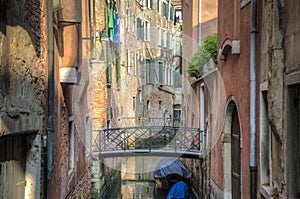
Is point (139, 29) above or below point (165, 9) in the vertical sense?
below

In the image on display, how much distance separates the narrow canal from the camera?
16.6m

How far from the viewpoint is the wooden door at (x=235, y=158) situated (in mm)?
7531

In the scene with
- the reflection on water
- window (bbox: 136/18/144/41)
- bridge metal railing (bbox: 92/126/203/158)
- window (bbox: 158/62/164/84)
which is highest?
window (bbox: 136/18/144/41)

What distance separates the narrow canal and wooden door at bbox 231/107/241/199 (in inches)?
279

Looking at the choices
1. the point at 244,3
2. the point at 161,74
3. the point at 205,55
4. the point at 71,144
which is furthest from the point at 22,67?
Result: the point at 161,74

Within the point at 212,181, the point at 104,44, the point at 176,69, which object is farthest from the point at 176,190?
the point at 176,69

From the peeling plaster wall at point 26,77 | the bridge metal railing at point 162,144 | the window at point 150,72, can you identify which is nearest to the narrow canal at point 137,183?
the bridge metal railing at point 162,144

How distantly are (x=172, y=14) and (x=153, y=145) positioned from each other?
2022cm

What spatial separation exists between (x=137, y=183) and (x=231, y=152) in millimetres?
11525

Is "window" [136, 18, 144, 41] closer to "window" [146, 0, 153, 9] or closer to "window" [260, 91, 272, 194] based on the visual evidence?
"window" [146, 0, 153, 9]

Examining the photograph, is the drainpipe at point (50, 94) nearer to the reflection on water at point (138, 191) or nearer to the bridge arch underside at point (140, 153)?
the bridge arch underside at point (140, 153)

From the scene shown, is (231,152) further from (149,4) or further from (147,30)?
(149,4)

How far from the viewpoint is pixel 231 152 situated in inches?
321

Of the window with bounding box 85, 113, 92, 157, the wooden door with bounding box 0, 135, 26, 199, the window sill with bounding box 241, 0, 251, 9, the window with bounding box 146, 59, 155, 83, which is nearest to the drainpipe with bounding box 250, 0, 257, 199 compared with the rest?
the window sill with bounding box 241, 0, 251, 9
